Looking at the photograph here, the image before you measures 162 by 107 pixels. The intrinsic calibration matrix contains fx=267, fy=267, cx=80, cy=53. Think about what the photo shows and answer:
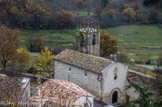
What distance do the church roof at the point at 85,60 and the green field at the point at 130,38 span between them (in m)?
26.5

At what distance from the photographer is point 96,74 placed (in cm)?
2862

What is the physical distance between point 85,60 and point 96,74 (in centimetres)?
245

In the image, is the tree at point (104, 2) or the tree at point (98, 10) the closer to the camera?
the tree at point (98, 10)

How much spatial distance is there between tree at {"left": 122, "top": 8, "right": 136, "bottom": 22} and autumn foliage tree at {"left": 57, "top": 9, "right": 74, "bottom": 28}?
52.2ft

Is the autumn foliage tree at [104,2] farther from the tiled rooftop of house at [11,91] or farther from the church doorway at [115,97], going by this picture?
the tiled rooftop of house at [11,91]

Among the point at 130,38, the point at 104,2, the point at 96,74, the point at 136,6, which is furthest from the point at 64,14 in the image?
the point at 96,74

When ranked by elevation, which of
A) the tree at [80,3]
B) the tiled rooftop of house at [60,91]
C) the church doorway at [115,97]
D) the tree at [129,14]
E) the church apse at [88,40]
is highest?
the tree at [80,3]

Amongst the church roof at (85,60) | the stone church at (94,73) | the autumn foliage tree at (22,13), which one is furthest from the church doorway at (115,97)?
the autumn foliage tree at (22,13)

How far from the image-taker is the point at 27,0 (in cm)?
7362

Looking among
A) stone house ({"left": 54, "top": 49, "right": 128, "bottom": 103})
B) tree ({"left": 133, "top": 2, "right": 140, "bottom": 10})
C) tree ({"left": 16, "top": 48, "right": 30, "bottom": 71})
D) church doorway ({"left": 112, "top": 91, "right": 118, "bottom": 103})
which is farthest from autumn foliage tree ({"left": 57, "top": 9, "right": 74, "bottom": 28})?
church doorway ({"left": 112, "top": 91, "right": 118, "bottom": 103})

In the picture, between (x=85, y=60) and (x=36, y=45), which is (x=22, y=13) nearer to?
(x=36, y=45)

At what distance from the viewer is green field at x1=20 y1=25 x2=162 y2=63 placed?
5978 cm

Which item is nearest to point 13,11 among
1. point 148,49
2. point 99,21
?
point 99,21

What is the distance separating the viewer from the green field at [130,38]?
196 feet
